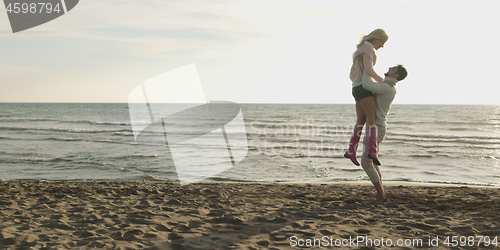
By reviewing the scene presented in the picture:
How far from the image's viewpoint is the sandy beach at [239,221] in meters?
2.82

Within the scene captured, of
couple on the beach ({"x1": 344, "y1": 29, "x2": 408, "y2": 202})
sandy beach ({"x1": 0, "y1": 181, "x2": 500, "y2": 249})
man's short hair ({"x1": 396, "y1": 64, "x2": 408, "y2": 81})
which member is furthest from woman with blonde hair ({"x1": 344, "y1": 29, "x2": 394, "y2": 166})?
sandy beach ({"x1": 0, "y1": 181, "x2": 500, "y2": 249})

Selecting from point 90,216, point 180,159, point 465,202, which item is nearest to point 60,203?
point 90,216

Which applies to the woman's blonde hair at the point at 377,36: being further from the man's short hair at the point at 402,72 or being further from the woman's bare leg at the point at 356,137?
the woman's bare leg at the point at 356,137

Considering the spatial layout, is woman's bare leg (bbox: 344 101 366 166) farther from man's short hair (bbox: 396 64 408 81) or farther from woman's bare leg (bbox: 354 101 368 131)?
man's short hair (bbox: 396 64 408 81)

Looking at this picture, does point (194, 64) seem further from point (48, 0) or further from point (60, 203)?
point (60, 203)

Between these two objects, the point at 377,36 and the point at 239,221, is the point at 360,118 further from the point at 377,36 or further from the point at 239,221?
the point at 239,221

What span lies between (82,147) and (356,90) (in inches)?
515

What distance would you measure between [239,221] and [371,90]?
7.05 feet

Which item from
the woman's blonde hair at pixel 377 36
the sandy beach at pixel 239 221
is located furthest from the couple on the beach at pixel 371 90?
the sandy beach at pixel 239 221

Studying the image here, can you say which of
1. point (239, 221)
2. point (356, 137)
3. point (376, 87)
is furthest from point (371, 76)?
point (239, 221)

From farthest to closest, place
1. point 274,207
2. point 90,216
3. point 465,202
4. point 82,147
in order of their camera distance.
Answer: point 82,147 → point 465,202 → point 274,207 → point 90,216

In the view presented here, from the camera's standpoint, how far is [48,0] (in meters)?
4.37

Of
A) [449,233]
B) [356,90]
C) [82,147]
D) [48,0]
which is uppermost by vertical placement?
[48,0]

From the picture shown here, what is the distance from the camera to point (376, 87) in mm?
3625
